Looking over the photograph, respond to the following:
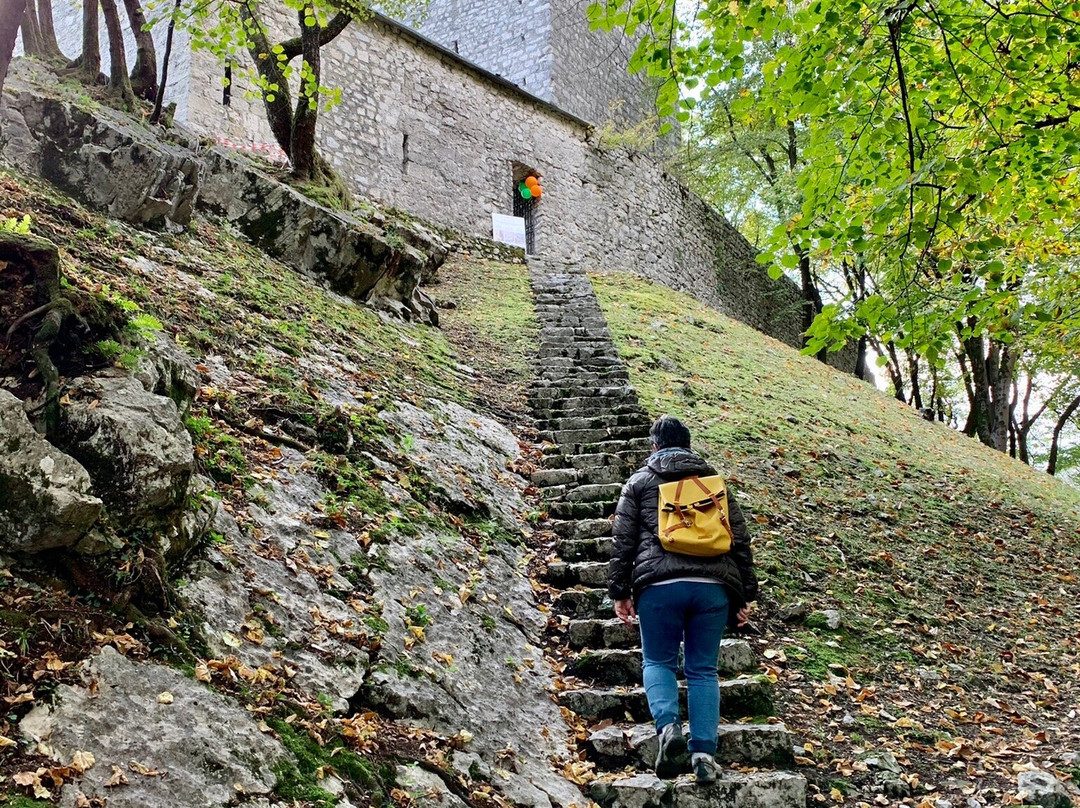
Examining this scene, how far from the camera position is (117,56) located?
7840 mm

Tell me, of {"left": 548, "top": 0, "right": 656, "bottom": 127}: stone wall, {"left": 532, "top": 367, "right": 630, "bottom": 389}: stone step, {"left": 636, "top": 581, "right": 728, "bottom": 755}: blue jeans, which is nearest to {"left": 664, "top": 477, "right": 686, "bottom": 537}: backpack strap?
{"left": 636, "top": 581, "right": 728, "bottom": 755}: blue jeans

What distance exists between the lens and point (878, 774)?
356 centimetres

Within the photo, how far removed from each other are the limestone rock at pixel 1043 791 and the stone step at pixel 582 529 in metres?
2.75

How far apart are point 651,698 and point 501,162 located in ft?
51.9

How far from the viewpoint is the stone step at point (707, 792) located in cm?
308

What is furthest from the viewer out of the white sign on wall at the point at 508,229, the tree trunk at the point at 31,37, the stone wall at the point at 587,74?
the stone wall at the point at 587,74

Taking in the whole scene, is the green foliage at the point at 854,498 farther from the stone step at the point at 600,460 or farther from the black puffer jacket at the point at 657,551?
the black puffer jacket at the point at 657,551

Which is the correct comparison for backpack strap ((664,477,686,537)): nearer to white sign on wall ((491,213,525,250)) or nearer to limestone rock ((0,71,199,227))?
limestone rock ((0,71,199,227))

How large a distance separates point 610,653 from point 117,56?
8.10 meters

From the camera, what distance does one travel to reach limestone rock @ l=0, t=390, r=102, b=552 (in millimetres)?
2373

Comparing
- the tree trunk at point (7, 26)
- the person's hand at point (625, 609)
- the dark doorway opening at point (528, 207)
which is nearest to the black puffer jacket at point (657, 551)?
the person's hand at point (625, 609)

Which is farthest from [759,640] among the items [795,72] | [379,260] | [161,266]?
[379,260]

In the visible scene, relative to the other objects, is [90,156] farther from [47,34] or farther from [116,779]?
[116,779]

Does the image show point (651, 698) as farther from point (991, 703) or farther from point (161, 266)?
point (161, 266)
